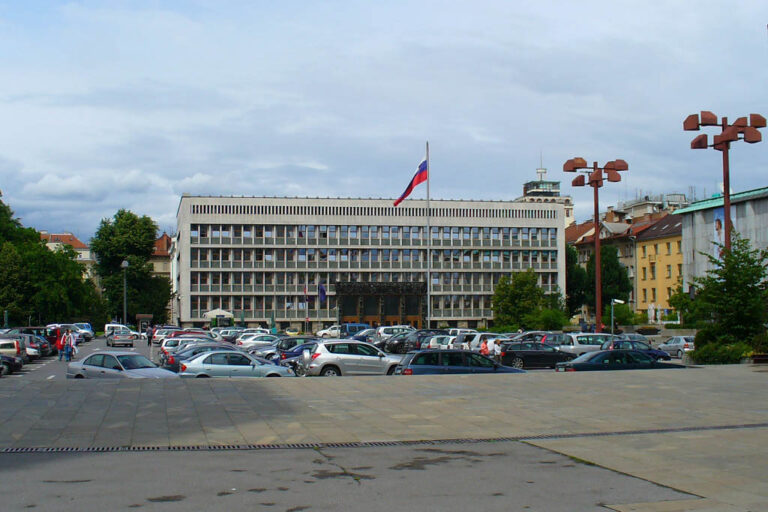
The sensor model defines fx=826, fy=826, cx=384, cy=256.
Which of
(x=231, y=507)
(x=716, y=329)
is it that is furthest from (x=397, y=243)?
(x=231, y=507)

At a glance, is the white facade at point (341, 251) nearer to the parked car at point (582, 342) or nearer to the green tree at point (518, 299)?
the green tree at point (518, 299)

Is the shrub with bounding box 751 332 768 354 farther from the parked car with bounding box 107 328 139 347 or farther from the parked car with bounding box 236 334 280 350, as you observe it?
the parked car with bounding box 107 328 139 347

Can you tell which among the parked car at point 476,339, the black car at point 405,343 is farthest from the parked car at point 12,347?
the parked car at point 476,339

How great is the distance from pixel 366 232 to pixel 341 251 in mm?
3792

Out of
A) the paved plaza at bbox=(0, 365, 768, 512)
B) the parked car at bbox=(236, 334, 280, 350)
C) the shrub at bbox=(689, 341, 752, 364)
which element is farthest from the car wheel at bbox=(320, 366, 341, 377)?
the parked car at bbox=(236, 334, 280, 350)

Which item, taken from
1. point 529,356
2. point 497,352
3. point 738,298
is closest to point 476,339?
point 497,352

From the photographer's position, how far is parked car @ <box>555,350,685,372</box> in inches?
1119

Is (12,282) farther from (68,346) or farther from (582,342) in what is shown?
(582,342)

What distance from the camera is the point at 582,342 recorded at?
137ft

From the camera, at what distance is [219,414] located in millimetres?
16344

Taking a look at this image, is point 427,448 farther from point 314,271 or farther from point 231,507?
point 314,271

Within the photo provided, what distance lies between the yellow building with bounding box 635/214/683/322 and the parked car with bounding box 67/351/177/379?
223 ft

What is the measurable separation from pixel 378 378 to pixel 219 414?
8341mm

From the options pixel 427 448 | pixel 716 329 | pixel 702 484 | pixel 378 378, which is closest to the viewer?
pixel 702 484
